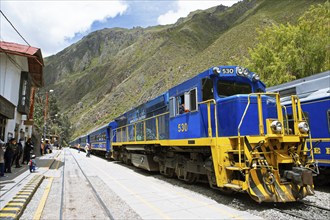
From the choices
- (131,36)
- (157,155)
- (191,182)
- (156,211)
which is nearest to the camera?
(156,211)

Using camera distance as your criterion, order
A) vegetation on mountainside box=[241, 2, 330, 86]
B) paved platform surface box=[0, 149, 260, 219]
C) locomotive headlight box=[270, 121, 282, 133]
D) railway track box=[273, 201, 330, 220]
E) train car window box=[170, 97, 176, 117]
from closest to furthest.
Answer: railway track box=[273, 201, 330, 220] → paved platform surface box=[0, 149, 260, 219] → locomotive headlight box=[270, 121, 282, 133] → train car window box=[170, 97, 176, 117] → vegetation on mountainside box=[241, 2, 330, 86]

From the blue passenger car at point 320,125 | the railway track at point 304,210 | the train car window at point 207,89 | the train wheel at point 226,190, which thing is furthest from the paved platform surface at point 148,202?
the blue passenger car at point 320,125

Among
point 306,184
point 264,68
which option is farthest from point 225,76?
point 264,68

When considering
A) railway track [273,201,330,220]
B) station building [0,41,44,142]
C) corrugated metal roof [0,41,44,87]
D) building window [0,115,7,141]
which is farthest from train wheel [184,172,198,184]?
corrugated metal roof [0,41,44,87]

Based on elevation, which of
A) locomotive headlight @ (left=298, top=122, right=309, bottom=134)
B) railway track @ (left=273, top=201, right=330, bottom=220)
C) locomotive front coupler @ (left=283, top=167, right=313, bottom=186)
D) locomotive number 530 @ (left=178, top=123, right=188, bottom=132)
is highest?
locomotive number 530 @ (left=178, top=123, right=188, bottom=132)

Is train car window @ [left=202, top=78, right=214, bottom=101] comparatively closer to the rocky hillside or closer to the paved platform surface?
the paved platform surface

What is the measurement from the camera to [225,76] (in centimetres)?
815

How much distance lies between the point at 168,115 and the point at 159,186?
2671 millimetres

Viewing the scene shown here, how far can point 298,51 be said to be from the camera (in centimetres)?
2080

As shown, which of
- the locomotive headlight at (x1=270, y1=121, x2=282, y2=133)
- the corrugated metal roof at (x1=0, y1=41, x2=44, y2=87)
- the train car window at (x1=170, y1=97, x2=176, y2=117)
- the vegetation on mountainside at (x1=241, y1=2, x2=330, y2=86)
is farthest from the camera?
the vegetation on mountainside at (x1=241, y1=2, x2=330, y2=86)

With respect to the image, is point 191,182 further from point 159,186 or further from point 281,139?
point 281,139

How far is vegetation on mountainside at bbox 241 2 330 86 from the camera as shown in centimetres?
1992

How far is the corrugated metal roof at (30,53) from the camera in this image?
61.2 ft

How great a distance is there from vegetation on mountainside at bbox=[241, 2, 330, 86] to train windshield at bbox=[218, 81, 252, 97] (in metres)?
14.1
